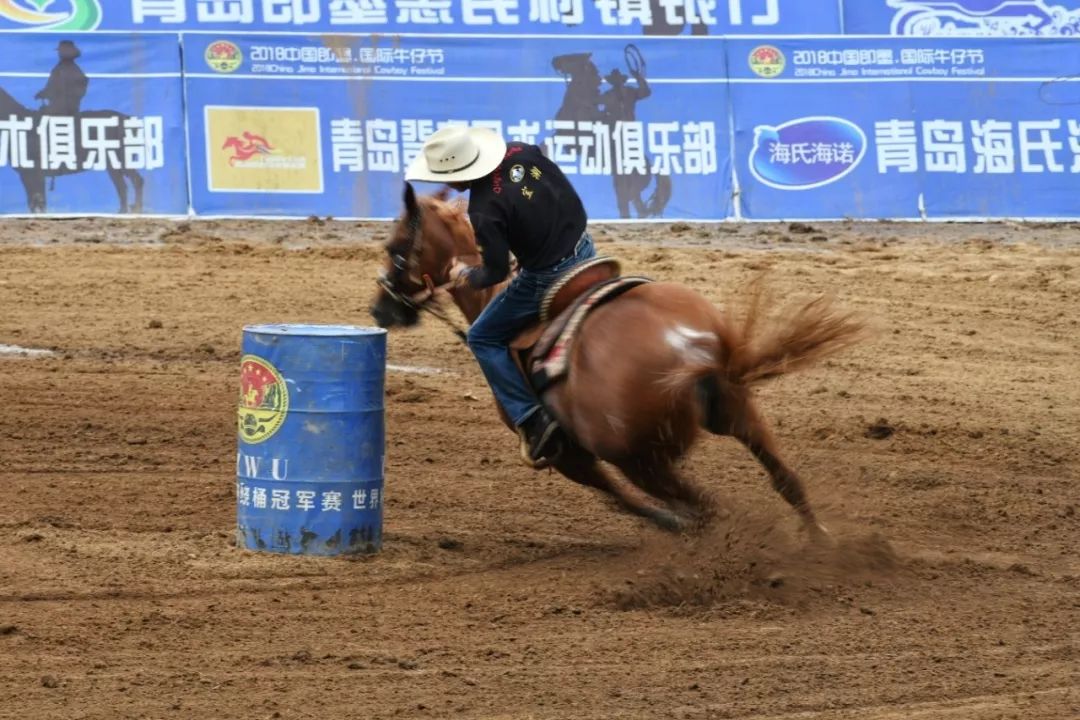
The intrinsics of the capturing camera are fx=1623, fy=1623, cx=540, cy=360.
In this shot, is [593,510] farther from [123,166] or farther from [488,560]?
[123,166]

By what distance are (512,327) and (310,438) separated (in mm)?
992

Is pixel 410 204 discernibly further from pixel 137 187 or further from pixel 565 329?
pixel 137 187

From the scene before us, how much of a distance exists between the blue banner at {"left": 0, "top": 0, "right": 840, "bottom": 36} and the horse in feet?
9.35

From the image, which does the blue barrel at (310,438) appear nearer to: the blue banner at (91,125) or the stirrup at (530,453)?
the stirrup at (530,453)

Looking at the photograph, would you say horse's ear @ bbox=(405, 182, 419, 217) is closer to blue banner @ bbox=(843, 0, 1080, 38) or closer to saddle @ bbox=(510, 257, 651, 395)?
saddle @ bbox=(510, 257, 651, 395)

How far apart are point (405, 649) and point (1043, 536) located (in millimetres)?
3495

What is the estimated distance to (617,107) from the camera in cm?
1592

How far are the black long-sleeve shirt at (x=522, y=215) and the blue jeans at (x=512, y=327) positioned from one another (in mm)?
60

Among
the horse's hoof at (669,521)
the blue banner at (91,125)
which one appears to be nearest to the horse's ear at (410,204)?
the horse's hoof at (669,521)

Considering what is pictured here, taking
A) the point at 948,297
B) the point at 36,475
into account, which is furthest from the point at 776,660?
the point at 948,297

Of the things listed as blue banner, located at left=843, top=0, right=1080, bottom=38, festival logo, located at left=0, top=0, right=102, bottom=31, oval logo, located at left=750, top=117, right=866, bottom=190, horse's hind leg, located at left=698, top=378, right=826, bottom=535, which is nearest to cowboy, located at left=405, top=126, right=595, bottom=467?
horse's hind leg, located at left=698, top=378, right=826, bottom=535

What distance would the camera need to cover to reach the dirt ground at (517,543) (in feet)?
17.7

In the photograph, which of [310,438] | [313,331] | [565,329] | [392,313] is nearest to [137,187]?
[392,313]

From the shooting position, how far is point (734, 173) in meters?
15.9
